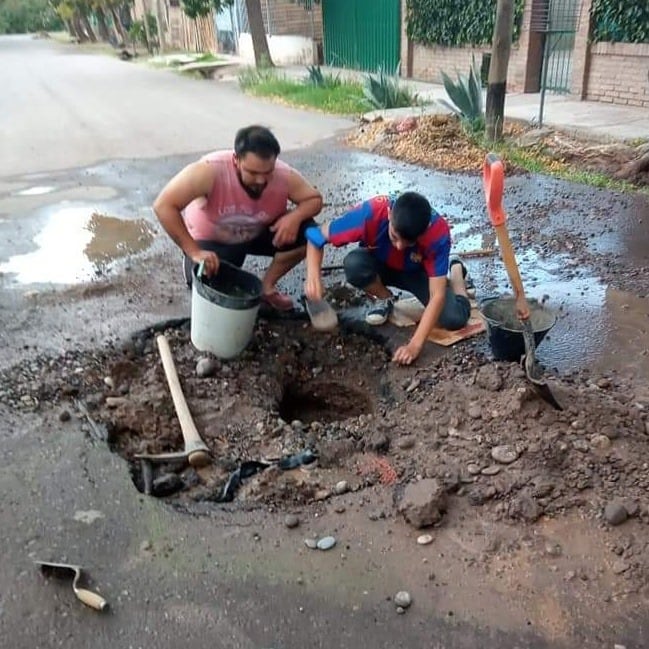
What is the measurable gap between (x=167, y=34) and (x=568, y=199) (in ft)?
95.4

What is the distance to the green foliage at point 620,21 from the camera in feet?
32.5

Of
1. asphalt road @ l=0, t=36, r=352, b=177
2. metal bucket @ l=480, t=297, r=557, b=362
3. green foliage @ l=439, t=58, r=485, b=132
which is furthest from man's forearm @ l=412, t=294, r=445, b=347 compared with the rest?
asphalt road @ l=0, t=36, r=352, b=177

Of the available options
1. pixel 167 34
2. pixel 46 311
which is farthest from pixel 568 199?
pixel 167 34

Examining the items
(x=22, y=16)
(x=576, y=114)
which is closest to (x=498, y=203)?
(x=576, y=114)

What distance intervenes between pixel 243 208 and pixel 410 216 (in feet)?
3.54

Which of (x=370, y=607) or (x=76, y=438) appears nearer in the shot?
(x=370, y=607)

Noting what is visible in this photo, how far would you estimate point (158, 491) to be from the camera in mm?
3008

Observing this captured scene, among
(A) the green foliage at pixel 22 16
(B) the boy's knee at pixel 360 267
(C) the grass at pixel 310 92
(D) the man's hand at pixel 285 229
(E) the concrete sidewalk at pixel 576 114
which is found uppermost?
(D) the man's hand at pixel 285 229

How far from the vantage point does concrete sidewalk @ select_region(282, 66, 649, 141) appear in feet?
28.6

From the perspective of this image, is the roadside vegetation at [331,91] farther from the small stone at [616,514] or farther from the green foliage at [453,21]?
the small stone at [616,514]

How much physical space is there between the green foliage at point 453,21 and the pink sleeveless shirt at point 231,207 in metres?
9.73

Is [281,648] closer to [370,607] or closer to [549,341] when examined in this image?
[370,607]

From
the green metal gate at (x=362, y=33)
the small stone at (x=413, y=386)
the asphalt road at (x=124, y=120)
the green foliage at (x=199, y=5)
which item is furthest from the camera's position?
the green foliage at (x=199, y=5)

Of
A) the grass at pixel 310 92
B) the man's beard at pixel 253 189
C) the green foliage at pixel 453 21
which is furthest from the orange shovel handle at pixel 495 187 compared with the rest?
the green foliage at pixel 453 21
